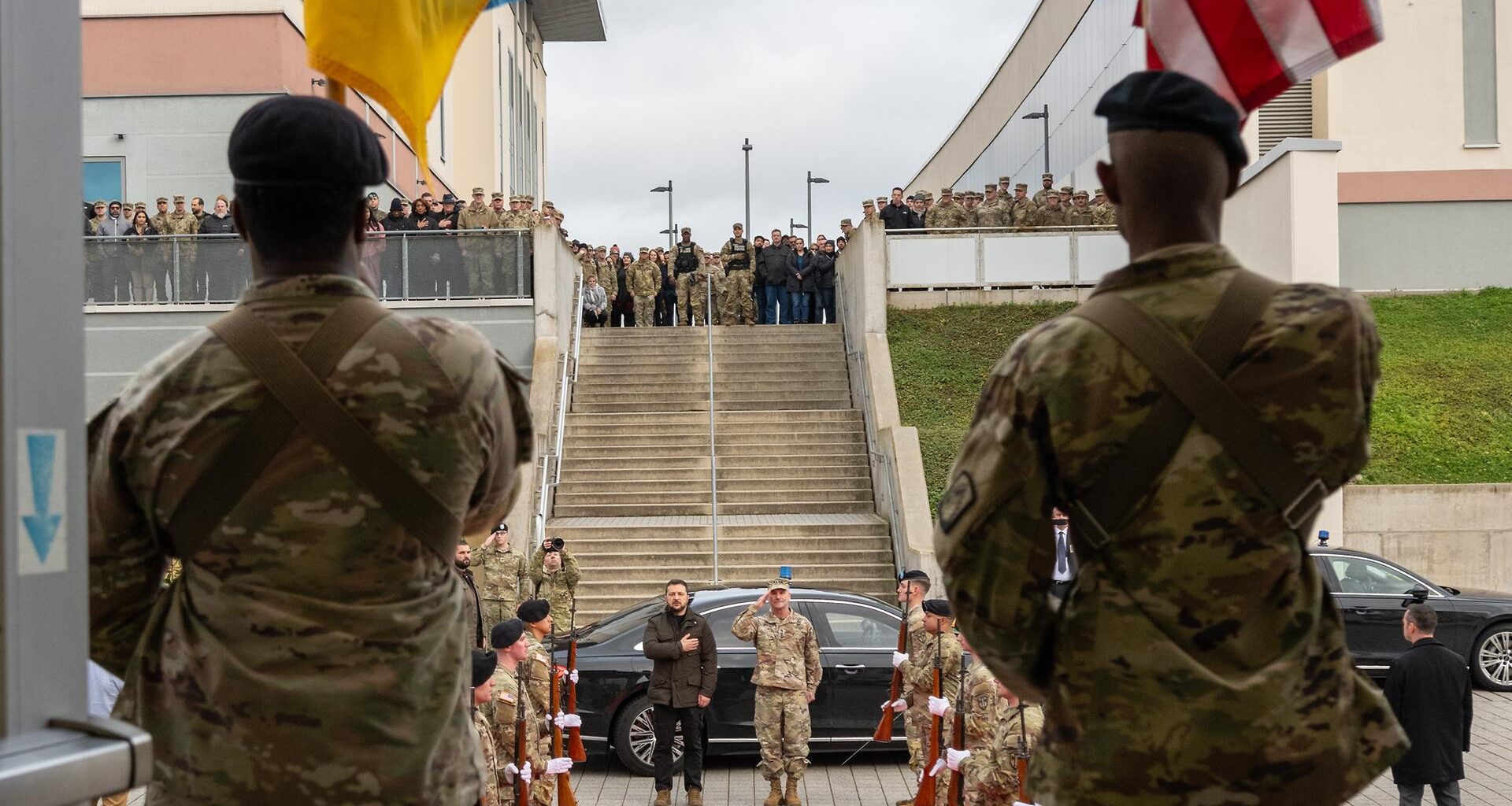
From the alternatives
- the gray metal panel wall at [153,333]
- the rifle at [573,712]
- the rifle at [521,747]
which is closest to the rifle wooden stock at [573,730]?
the rifle at [573,712]

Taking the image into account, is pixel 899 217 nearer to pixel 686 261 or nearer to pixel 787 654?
pixel 686 261

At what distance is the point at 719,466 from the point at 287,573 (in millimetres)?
21104

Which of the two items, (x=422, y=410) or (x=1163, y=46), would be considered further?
(x=1163, y=46)

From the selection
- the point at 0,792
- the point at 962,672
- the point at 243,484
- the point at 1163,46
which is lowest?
the point at 962,672

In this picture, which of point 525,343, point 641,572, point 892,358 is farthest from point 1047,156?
point 641,572

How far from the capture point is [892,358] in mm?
26438

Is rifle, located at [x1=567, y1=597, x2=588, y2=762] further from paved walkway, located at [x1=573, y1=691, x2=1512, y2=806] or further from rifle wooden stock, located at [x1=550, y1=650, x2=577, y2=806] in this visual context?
paved walkway, located at [x1=573, y1=691, x2=1512, y2=806]

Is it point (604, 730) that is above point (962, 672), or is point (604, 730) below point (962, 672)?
below

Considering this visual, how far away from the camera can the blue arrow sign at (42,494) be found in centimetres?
201

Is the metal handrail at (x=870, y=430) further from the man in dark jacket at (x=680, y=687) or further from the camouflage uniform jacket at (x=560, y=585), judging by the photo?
the man in dark jacket at (x=680, y=687)

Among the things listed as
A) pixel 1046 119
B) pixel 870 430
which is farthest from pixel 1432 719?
pixel 1046 119

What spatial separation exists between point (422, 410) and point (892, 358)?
78.5 feet

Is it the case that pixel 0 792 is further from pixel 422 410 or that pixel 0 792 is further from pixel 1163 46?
pixel 1163 46

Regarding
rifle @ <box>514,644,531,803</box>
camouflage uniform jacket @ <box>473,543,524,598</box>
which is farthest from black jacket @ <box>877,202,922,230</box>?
rifle @ <box>514,644,531,803</box>
